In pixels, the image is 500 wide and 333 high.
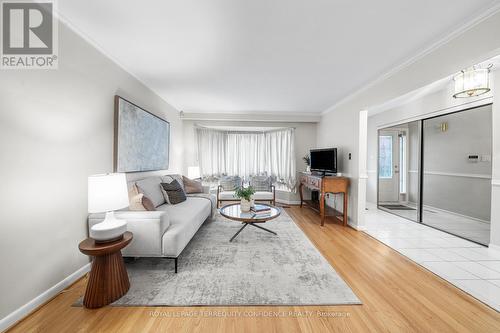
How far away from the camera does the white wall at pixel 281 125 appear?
513 cm

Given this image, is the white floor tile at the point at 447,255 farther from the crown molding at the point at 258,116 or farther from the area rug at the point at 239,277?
the crown molding at the point at 258,116

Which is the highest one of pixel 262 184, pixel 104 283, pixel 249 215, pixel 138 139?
pixel 138 139

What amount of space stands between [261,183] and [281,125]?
66.3 inches

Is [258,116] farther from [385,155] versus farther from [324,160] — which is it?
[385,155]

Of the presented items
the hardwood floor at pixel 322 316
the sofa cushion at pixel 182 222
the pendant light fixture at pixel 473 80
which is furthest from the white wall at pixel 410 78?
the sofa cushion at pixel 182 222

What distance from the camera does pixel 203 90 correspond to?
11.5ft

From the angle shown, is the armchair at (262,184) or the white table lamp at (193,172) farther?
the armchair at (262,184)

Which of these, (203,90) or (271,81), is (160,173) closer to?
(203,90)

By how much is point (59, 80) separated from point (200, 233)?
2530 mm

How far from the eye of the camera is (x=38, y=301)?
157 centimetres

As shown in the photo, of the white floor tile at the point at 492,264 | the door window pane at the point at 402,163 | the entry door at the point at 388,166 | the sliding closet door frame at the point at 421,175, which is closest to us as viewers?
the white floor tile at the point at 492,264

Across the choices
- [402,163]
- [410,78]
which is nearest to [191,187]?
[410,78]

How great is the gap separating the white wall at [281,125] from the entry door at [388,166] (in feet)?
5.84

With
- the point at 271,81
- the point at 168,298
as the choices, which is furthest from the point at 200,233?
the point at 271,81
